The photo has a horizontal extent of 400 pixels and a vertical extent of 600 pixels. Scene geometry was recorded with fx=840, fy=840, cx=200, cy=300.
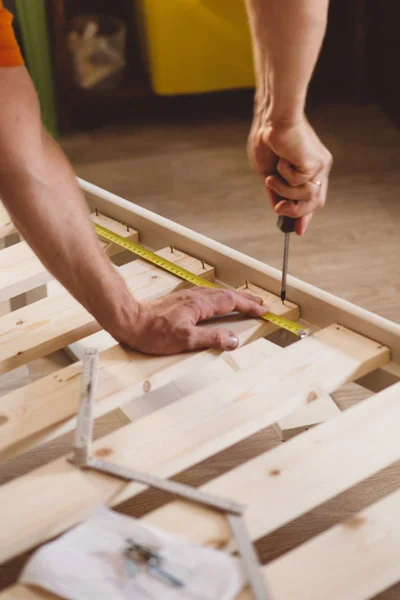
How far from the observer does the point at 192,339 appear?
1373 mm

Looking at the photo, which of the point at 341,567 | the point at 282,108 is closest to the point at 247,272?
the point at 282,108

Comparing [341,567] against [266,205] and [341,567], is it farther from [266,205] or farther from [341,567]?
[266,205]

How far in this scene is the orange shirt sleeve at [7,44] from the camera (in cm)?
129

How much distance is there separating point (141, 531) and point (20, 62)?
0.78 metres

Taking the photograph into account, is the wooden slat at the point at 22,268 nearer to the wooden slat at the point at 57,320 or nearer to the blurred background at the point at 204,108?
the wooden slat at the point at 57,320

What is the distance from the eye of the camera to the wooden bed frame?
3.33 feet

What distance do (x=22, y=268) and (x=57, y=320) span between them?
0.74 feet

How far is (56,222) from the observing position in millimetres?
1326

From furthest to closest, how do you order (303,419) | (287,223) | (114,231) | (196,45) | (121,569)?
(196,45), (114,231), (303,419), (287,223), (121,569)

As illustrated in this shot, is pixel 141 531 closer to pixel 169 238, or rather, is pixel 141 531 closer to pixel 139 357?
pixel 139 357

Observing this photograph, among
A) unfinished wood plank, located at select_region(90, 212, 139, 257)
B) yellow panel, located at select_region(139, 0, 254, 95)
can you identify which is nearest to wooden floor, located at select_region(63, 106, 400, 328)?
yellow panel, located at select_region(139, 0, 254, 95)

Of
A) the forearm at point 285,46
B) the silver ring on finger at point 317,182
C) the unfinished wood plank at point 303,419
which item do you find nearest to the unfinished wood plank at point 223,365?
the unfinished wood plank at point 303,419

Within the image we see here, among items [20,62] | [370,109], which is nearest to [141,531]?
[20,62]

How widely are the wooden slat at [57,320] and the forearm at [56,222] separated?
104mm
